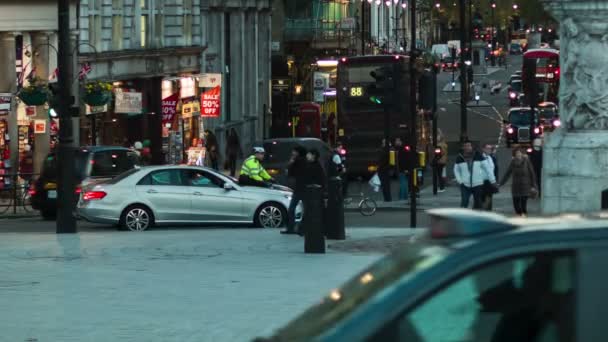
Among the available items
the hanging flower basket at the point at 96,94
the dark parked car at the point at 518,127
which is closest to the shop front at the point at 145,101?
the hanging flower basket at the point at 96,94

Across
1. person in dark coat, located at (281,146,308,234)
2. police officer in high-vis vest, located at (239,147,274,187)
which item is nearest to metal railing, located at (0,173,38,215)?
police officer in high-vis vest, located at (239,147,274,187)

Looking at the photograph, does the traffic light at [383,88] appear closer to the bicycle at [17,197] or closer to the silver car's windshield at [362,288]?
the bicycle at [17,197]

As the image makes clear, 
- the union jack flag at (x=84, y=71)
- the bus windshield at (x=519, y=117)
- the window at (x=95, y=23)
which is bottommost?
the bus windshield at (x=519, y=117)

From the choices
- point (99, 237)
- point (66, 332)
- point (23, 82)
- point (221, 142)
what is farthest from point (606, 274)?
point (221, 142)

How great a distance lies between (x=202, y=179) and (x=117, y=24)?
19941 mm

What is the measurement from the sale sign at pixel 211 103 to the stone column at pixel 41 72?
10.3m

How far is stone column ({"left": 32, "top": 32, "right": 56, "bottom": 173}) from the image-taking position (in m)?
40.4

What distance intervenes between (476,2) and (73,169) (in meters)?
122

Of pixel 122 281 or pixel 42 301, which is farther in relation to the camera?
pixel 122 281

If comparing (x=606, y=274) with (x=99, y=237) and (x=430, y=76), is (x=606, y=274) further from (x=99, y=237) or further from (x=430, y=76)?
(x=430, y=76)

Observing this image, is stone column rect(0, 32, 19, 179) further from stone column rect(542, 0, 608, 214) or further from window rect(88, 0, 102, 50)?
stone column rect(542, 0, 608, 214)

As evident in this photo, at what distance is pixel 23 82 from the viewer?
131 ft

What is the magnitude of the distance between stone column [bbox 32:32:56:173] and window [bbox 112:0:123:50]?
5559 mm

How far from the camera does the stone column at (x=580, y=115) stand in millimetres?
23594
